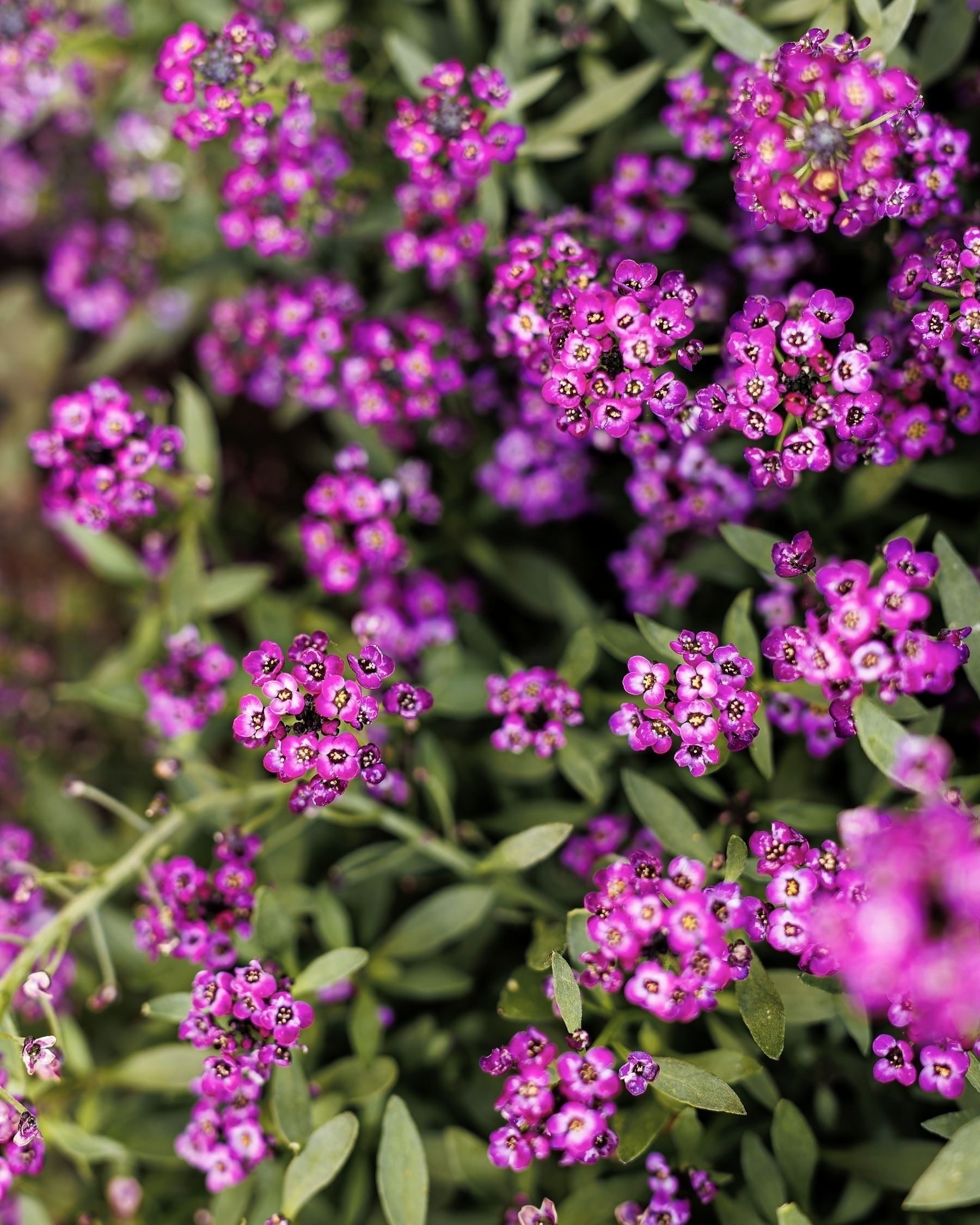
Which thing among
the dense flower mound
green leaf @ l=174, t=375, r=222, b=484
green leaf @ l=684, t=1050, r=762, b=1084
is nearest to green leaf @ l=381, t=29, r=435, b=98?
the dense flower mound

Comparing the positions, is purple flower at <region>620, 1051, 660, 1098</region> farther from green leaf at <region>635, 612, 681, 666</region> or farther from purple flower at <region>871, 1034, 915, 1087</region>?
green leaf at <region>635, 612, 681, 666</region>

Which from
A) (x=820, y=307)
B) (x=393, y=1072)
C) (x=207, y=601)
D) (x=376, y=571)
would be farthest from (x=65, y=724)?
(x=820, y=307)

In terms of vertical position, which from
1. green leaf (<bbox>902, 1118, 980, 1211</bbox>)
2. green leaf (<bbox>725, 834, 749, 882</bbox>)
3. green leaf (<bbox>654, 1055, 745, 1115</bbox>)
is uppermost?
green leaf (<bbox>725, 834, 749, 882</bbox>)

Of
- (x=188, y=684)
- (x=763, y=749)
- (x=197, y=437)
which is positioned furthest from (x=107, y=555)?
(x=763, y=749)

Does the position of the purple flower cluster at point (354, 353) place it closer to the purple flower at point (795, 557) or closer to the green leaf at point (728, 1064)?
the purple flower at point (795, 557)

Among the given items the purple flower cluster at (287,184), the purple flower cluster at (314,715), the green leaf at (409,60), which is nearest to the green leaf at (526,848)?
the purple flower cluster at (314,715)

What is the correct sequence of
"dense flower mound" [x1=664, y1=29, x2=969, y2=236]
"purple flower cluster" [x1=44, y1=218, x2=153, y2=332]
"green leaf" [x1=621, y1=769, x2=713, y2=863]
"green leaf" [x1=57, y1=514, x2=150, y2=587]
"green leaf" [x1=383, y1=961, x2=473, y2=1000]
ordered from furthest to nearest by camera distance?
"purple flower cluster" [x1=44, y1=218, x2=153, y2=332] < "green leaf" [x1=57, y1=514, x2=150, y2=587] < "green leaf" [x1=383, y1=961, x2=473, y2=1000] < "green leaf" [x1=621, y1=769, x2=713, y2=863] < "dense flower mound" [x1=664, y1=29, x2=969, y2=236]

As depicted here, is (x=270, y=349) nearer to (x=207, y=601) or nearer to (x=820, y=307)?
(x=207, y=601)
